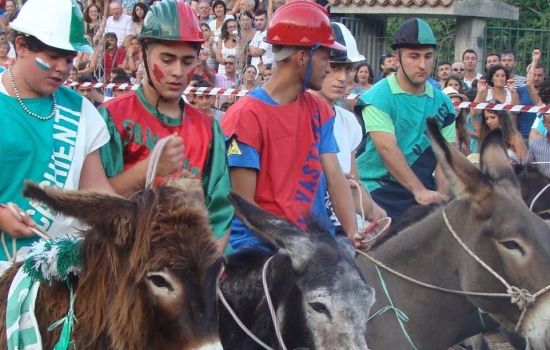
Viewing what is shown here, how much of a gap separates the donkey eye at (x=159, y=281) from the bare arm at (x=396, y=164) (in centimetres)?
360

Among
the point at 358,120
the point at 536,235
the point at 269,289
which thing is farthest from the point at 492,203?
the point at 358,120

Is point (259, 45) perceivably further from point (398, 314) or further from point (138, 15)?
point (398, 314)

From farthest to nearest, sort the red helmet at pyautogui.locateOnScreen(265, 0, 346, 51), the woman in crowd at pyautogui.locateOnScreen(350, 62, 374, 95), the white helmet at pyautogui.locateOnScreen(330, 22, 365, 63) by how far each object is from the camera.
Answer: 1. the woman in crowd at pyautogui.locateOnScreen(350, 62, 374, 95)
2. the white helmet at pyautogui.locateOnScreen(330, 22, 365, 63)
3. the red helmet at pyautogui.locateOnScreen(265, 0, 346, 51)

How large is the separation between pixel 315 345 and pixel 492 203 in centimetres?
180

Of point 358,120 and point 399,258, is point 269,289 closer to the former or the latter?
point 399,258

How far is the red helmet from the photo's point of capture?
5.28 metres

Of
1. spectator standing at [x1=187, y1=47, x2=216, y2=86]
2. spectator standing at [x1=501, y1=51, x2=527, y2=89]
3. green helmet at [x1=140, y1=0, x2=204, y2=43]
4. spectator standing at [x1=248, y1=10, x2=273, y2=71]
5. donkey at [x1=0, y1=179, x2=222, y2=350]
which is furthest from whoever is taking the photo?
spectator standing at [x1=248, y1=10, x2=273, y2=71]

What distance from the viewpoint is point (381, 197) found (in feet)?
24.4

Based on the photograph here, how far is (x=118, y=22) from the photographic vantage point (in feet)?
63.5

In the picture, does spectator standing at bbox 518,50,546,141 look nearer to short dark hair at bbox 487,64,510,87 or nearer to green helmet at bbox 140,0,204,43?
short dark hair at bbox 487,64,510,87

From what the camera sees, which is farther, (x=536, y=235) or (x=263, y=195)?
(x=536, y=235)

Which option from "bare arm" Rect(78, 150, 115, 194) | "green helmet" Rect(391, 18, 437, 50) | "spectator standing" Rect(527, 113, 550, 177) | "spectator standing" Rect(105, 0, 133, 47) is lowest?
"spectator standing" Rect(527, 113, 550, 177)

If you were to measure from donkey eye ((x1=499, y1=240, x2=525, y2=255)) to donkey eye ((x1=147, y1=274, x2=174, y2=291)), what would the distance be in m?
2.81

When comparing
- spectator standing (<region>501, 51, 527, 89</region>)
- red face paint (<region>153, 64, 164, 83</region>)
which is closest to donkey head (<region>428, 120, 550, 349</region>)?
red face paint (<region>153, 64, 164, 83</region>)
